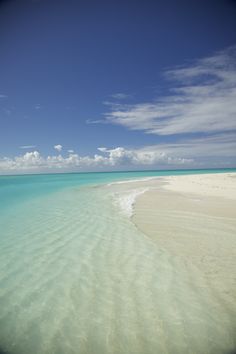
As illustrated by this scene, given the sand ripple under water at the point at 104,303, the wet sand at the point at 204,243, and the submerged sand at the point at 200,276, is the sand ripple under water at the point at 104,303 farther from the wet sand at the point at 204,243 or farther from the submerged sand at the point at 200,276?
the wet sand at the point at 204,243

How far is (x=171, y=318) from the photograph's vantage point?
3.83 metres

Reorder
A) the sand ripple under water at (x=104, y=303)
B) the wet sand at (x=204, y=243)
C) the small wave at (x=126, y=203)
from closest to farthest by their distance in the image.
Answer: the sand ripple under water at (x=104, y=303) < the wet sand at (x=204, y=243) < the small wave at (x=126, y=203)

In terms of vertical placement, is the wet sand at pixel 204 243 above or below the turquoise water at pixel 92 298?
above

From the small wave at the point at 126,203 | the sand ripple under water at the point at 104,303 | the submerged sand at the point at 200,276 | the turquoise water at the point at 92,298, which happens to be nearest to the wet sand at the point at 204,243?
the submerged sand at the point at 200,276

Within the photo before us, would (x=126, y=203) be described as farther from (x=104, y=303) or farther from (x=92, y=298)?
(x=104, y=303)

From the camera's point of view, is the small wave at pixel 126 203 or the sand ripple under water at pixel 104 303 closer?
the sand ripple under water at pixel 104 303

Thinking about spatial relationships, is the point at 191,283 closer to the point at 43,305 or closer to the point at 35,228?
the point at 43,305

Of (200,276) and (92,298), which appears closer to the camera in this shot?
(92,298)

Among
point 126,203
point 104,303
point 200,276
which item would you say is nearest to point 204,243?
point 200,276

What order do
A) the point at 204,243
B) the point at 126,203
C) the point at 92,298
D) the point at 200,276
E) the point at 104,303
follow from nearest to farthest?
1. the point at 104,303
2. the point at 92,298
3. the point at 200,276
4. the point at 204,243
5. the point at 126,203

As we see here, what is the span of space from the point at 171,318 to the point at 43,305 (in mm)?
2623

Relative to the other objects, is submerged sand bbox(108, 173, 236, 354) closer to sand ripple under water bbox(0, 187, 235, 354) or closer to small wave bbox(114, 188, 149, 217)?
sand ripple under water bbox(0, 187, 235, 354)

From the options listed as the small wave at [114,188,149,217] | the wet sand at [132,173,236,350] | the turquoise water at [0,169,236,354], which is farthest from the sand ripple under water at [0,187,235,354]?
the small wave at [114,188,149,217]

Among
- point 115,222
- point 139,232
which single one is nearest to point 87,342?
point 139,232
